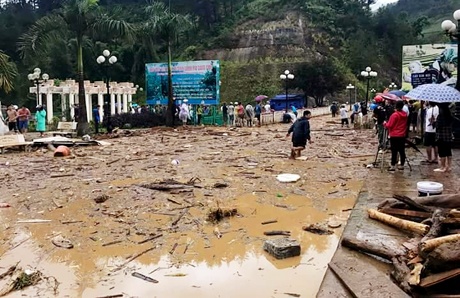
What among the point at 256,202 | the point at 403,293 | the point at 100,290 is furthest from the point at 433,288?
the point at 256,202

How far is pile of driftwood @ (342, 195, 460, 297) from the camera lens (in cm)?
400

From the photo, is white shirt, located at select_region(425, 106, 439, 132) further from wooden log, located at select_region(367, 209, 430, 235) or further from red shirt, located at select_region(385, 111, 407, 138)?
wooden log, located at select_region(367, 209, 430, 235)

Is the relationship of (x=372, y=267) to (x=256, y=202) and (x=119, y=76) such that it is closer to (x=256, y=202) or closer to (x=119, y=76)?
(x=256, y=202)

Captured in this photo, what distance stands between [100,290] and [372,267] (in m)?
3.02

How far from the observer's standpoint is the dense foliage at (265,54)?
175 feet

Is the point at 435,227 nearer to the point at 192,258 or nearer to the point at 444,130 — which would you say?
the point at 192,258

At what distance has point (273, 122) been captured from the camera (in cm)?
3222

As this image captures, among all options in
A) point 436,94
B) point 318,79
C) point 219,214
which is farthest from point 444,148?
point 318,79

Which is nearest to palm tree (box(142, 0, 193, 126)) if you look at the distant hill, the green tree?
the green tree

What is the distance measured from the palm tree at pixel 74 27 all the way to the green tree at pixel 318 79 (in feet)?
102

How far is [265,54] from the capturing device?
211 ft

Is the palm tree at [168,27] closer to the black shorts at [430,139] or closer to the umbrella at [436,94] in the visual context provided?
the black shorts at [430,139]

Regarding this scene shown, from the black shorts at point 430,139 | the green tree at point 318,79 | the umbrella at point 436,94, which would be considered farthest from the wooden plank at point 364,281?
the green tree at point 318,79

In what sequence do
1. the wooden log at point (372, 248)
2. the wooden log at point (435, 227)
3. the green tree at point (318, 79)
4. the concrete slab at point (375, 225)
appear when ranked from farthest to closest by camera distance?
the green tree at point (318, 79)
the wooden log at point (372, 248)
the wooden log at point (435, 227)
the concrete slab at point (375, 225)
